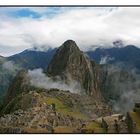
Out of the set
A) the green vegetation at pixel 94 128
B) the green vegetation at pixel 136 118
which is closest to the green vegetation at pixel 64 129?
the green vegetation at pixel 94 128

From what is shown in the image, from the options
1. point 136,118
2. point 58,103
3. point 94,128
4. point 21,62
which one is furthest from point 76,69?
point 136,118

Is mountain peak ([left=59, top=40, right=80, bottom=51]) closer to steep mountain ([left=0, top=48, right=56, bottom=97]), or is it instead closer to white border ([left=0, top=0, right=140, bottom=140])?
steep mountain ([left=0, top=48, right=56, bottom=97])

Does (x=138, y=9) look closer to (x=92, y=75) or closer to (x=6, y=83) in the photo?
(x=92, y=75)
